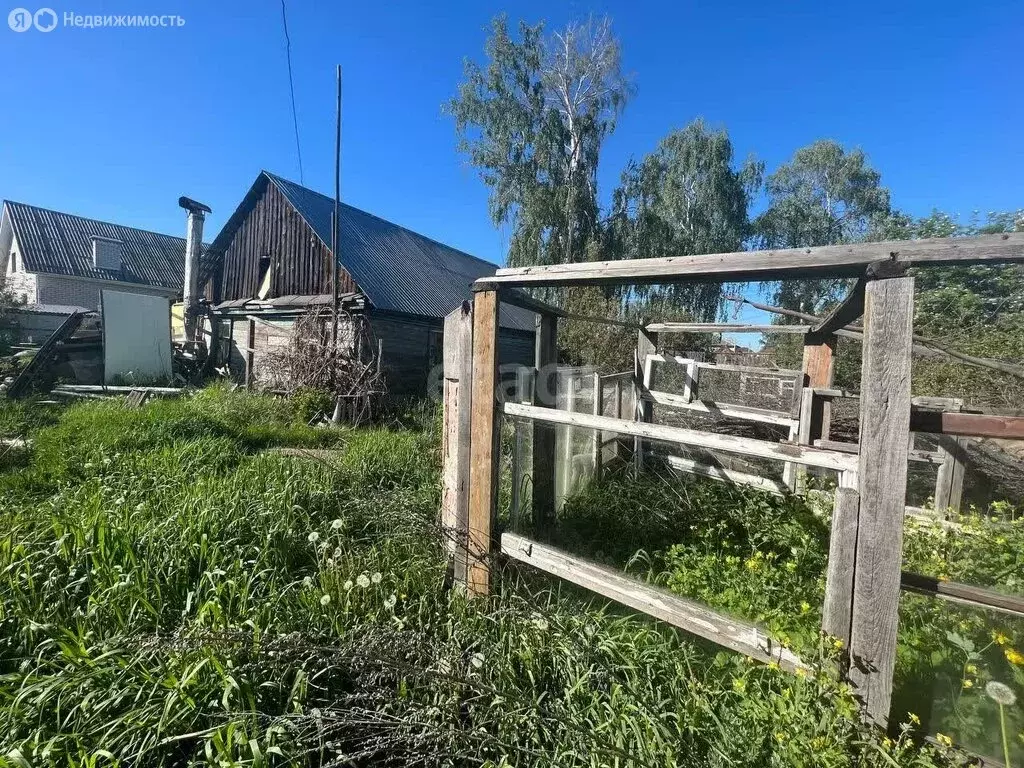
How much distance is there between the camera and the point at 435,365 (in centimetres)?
1191

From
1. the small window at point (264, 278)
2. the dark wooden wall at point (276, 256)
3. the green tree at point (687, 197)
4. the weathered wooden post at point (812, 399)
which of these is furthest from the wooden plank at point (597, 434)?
the green tree at point (687, 197)

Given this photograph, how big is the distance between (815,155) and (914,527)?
77.5ft

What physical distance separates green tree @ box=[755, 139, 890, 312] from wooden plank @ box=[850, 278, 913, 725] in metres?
21.6

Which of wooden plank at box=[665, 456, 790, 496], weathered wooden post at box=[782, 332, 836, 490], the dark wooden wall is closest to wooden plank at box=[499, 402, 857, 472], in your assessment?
weathered wooden post at box=[782, 332, 836, 490]

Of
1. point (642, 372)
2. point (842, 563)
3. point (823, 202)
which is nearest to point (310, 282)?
point (642, 372)

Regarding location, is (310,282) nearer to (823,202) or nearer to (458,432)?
(458,432)

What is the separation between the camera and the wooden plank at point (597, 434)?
436cm

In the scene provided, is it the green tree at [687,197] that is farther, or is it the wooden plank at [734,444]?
the green tree at [687,197]

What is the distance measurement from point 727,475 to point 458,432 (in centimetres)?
272

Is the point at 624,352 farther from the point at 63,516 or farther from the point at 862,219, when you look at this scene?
the point at 862,219

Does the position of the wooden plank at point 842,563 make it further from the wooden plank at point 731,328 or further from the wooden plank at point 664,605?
the wooden plank at point 731,328

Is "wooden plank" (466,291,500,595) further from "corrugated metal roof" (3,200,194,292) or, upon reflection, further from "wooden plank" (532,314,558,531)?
"corrugated metal roof" (3,200,194,292)

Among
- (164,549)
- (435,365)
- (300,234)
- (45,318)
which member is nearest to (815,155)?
(435,365)

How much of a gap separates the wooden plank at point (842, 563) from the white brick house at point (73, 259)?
74.0 ft
